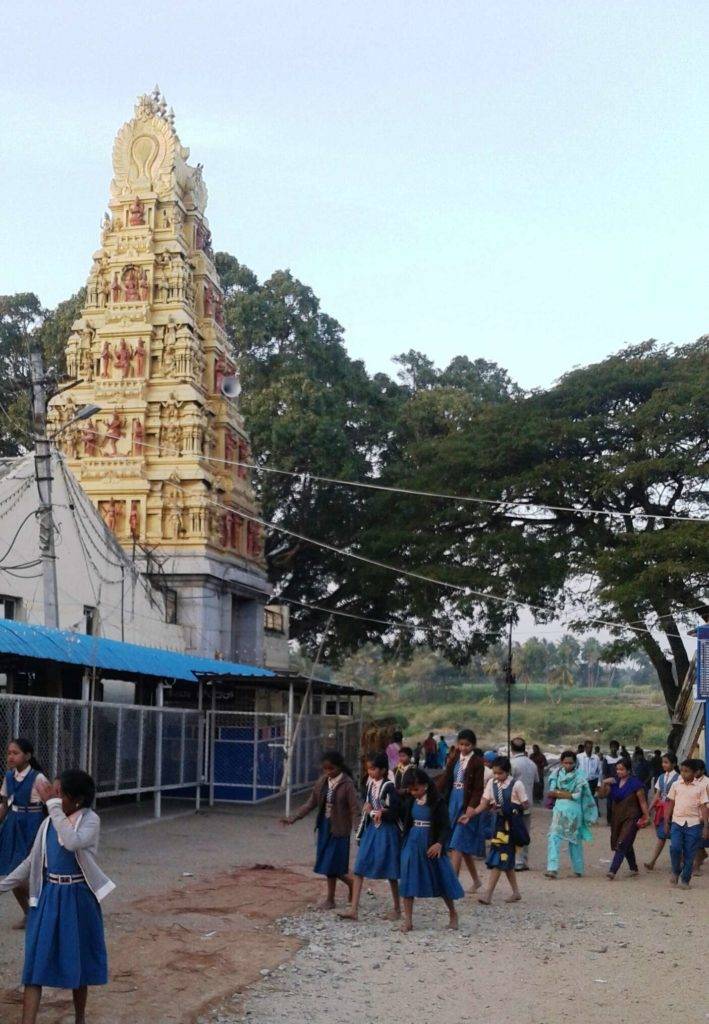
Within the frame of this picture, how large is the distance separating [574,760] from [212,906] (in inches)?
188

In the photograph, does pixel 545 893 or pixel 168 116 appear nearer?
pixel 545 893

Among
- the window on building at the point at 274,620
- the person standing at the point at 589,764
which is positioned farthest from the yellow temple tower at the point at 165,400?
the person standing at the point at 589,764

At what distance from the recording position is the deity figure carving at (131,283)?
32656mm

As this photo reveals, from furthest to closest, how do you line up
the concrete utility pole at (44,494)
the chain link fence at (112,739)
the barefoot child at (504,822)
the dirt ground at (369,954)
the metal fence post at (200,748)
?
the metal fence post at (200,748) → the concrete utility pole at (44,494) → the chain link fence at (112,739) → the barefoot child at (504,822) → the dirt ground at (369,954)

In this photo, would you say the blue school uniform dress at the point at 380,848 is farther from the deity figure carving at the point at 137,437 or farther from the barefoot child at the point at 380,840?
the deity figure carving at the point at 137,437

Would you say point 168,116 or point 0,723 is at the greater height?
point 168,116

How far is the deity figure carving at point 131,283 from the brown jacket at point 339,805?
24412 millimetres

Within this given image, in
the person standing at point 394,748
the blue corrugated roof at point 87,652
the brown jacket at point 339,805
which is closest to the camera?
the brown jacket at point 339,805

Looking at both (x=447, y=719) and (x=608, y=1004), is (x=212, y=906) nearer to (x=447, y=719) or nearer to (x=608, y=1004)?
(x=608, y=1004)

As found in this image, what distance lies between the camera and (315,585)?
137 ft

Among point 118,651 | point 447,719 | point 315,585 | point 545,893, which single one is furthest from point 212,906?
point 447,719

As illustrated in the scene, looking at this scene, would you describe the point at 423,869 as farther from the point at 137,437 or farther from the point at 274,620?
the point at 274,620

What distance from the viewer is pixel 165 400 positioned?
31.7 meters

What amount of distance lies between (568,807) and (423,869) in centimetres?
414
